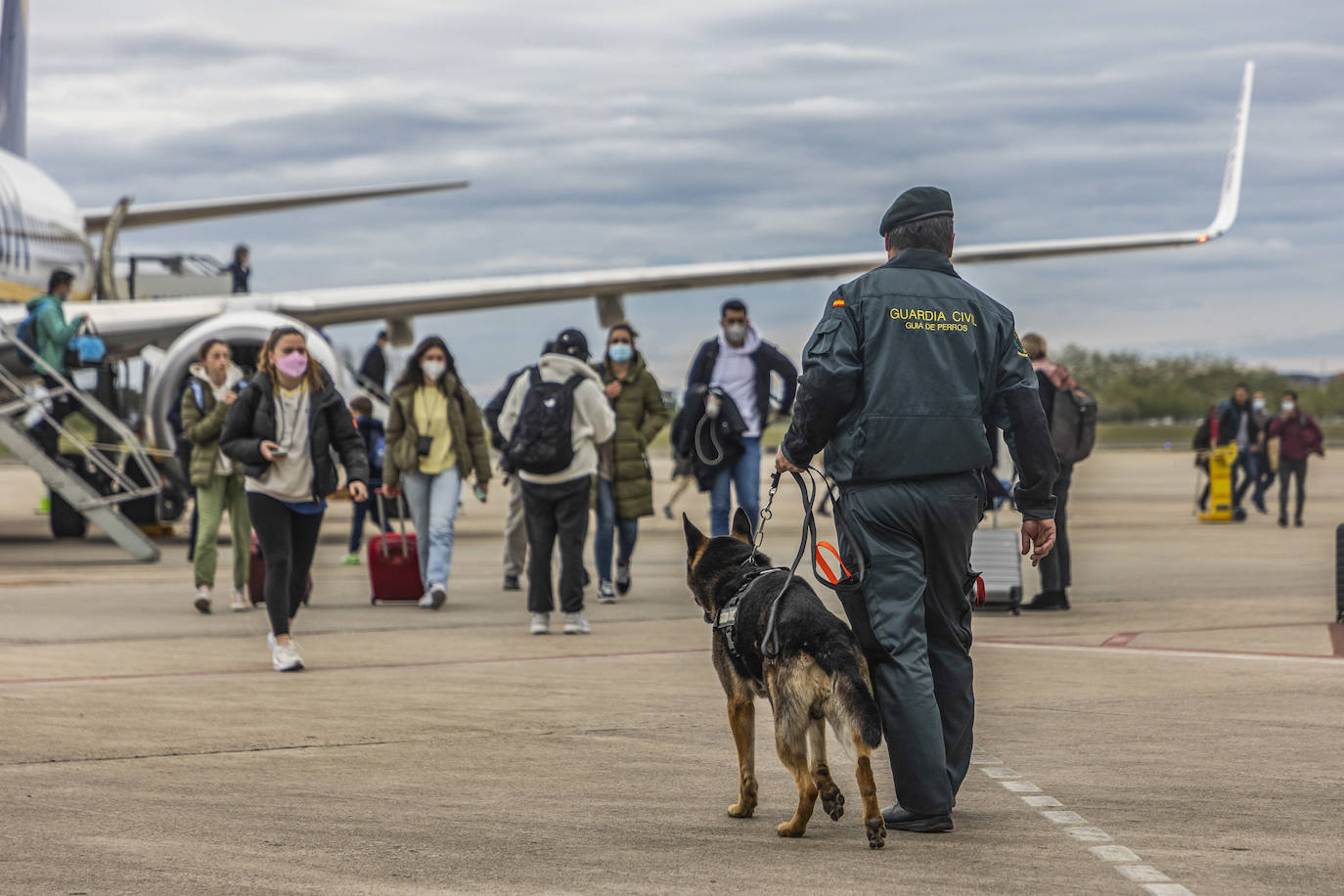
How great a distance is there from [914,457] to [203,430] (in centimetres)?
749

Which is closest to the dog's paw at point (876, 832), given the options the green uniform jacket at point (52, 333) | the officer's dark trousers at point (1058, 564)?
the officer's dark trousers at point (1058, 564)

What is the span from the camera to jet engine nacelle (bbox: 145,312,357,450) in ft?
54.6

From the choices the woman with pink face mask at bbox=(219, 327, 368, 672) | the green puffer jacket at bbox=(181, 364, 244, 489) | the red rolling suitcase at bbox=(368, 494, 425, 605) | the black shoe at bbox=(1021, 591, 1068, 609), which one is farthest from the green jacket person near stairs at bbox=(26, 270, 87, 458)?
the black shoe at bbox=(1021, 591, 1068, 609)

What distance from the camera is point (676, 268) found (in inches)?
798

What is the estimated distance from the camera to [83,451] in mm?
16250

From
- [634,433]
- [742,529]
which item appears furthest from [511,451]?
[742,529]

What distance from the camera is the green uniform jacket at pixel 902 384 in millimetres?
4953

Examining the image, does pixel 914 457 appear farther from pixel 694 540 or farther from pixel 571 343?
pixel 571 343

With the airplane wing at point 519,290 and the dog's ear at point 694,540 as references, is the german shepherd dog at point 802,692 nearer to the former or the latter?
the dog's ear at point 694,540

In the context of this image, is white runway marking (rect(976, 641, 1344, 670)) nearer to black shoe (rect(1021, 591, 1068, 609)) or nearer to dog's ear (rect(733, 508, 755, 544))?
black shoe (rect(1021, 591, 1068, 609))

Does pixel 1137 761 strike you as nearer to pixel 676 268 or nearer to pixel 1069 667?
pixel 1069 667

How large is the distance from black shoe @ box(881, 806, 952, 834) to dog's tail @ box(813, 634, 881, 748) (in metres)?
0.44

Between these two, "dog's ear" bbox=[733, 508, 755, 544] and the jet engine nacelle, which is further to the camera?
the jet engine nacelle

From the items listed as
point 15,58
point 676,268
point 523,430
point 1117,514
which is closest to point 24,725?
point 523,430
